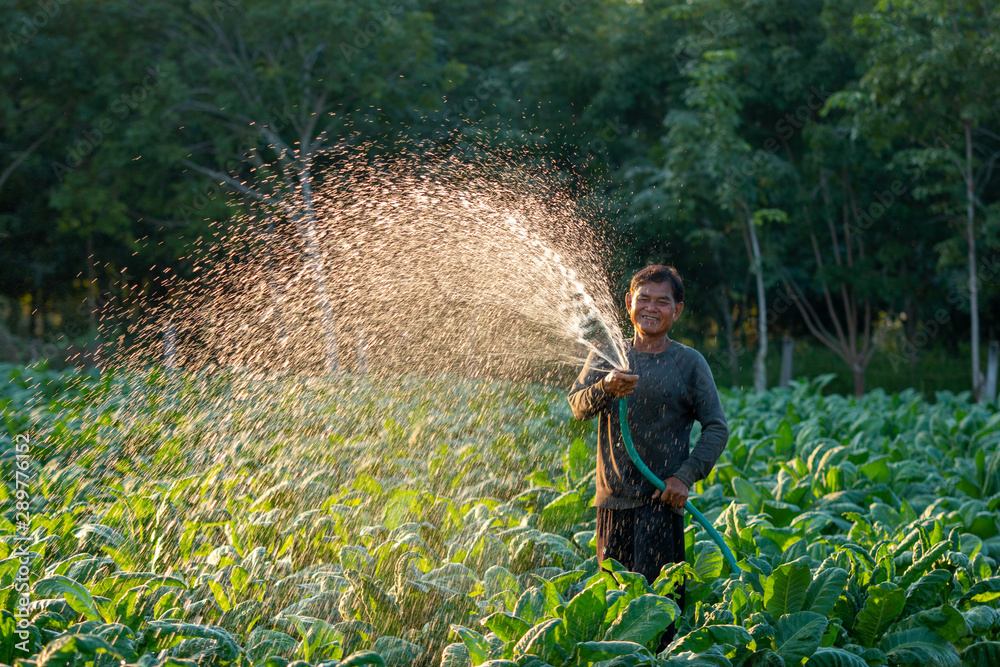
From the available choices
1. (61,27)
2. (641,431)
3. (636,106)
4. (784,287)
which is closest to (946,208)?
(784,287)

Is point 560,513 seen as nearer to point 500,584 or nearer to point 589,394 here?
point 500,584

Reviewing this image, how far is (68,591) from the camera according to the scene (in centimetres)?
293

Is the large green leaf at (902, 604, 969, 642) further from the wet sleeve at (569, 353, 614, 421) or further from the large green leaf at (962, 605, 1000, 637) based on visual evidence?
the wet sleeve at (569, 353, 614, 421)

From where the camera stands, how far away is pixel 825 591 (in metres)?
3.38

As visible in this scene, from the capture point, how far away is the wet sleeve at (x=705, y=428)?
3.42 meters

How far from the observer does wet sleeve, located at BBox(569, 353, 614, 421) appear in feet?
10.8

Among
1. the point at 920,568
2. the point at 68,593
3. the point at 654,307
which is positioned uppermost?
the point at 654,307

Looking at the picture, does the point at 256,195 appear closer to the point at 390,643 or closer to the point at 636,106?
the point at 636,106

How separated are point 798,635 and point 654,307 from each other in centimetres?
129

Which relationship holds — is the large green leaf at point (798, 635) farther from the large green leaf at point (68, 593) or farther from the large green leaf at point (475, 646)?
the large green leaf at point (68, 593)

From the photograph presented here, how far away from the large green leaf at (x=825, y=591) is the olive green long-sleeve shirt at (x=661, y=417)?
0.59m

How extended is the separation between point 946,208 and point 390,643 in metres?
16.9

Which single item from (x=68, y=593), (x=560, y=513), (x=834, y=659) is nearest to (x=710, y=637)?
(x=834, y=659)

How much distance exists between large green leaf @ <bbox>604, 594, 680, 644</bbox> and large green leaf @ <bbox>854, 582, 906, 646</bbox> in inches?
41.9
